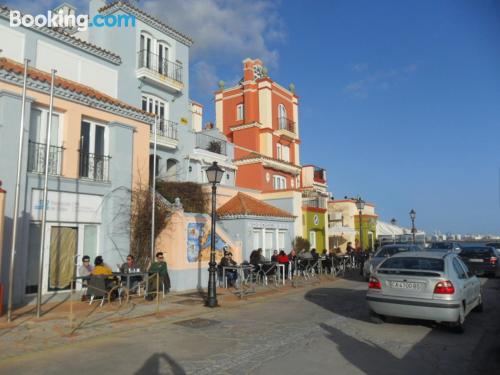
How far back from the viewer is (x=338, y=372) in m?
5.86

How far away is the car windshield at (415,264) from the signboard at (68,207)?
9.04m

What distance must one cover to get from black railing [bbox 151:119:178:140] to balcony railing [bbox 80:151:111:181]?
636 centimetres

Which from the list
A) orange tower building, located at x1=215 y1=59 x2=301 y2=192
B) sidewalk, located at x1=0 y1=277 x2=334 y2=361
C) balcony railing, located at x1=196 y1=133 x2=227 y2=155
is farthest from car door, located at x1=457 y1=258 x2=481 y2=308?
orange tower building, located at x1=215 y1=59 x2=301 y2=192

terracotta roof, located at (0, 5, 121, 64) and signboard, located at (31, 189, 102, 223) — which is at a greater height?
terracotta roof, located at (0, 5, 121, 64)

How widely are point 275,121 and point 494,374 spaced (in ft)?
92.4

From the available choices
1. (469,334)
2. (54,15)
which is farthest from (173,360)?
(54,15)

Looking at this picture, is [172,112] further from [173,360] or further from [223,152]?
[173,360]

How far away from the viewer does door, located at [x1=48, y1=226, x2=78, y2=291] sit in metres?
12.1

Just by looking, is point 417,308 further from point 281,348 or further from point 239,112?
point 239,112

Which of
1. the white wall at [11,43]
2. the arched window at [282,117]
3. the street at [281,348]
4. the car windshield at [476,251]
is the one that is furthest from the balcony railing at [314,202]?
the white wall at [11,43]

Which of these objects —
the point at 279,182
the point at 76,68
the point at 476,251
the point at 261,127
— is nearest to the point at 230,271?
the point at 76,68

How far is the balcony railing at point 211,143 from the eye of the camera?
24688mm

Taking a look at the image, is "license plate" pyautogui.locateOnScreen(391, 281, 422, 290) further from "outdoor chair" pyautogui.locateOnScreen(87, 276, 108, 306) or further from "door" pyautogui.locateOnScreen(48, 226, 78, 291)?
"door" pyautogui.locateOnScreen(48, 226, 78, 291)

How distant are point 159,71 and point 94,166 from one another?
8833 millimetres
